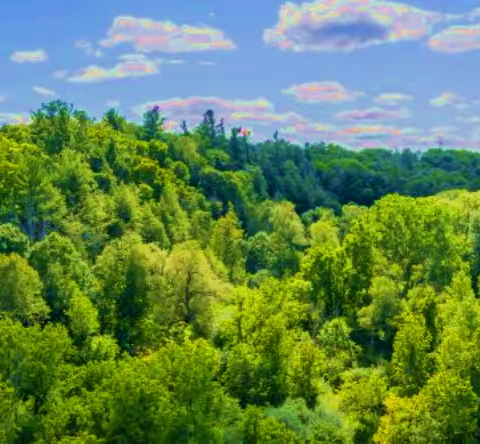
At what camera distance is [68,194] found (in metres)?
114

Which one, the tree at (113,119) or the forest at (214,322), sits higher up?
the tree at (113,119)

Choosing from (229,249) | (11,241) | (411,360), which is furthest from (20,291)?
(229,249)

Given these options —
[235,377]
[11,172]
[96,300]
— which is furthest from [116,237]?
[235,377]

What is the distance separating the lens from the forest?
59594 millimetres

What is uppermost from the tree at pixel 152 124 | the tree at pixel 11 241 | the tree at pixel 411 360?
the tree at pixel 152 124

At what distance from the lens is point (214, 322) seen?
82062 millimetres

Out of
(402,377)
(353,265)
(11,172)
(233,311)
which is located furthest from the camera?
(11,172)

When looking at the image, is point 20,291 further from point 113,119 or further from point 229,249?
point 113,119

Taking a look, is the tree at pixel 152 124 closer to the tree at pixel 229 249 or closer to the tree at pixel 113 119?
the tree at pixel 113 119

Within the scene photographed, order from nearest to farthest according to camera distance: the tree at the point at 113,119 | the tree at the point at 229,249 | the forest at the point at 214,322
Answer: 1. the forest at the point at 214,322
2. the tree at the point at 229,249
3. the tree at the point at 113,119

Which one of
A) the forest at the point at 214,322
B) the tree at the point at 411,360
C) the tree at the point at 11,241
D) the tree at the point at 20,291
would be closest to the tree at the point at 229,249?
the forest at the point at 214,322

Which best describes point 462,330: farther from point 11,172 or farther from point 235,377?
point 11,172

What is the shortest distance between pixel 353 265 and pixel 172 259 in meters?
25.6

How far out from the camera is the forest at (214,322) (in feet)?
196
